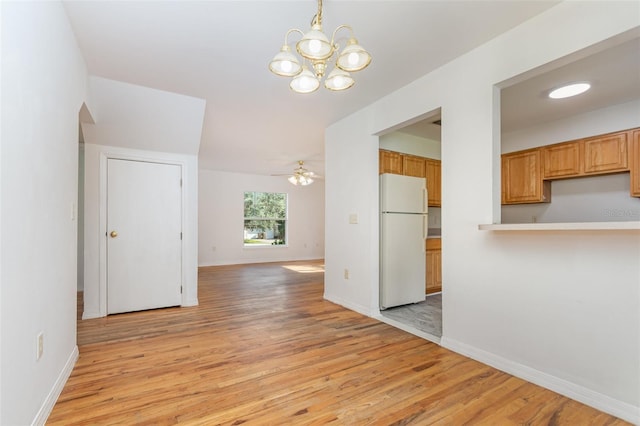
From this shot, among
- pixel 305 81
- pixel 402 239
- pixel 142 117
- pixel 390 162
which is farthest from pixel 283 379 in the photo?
pixel 142 117

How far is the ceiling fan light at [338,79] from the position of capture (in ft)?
6.52

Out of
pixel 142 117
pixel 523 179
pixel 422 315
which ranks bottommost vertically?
pixel 422 315

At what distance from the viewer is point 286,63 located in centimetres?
181

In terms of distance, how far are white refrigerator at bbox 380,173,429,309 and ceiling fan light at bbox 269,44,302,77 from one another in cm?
224

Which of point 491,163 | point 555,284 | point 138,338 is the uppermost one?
point 491,163

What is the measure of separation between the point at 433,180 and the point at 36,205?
179 inches

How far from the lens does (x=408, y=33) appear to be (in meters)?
2.26

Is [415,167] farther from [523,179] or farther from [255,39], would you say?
[255,39]

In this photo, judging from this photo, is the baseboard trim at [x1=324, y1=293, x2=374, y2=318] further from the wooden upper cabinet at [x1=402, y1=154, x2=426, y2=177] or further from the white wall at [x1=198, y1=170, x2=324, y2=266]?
the white wall at [x1=198, y1=170, x2=324, y2=266]

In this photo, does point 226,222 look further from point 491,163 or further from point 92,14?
point 491,163

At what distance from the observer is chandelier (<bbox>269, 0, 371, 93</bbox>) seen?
5.52 feet

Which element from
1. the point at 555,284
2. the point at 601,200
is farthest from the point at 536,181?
the point at 555,284

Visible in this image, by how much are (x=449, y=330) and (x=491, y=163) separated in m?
1.47

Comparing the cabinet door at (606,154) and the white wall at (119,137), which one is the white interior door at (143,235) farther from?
the cabinet door at (606,154)
